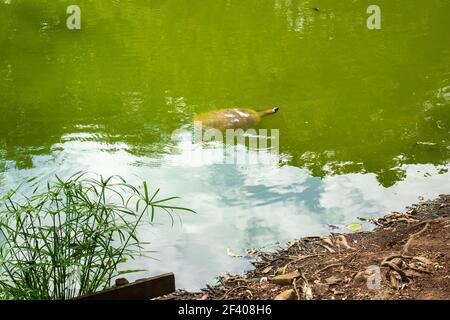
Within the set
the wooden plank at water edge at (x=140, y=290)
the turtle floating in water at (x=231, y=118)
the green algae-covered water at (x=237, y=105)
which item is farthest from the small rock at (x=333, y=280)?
the turtle floating in water at (x=231, y=118)

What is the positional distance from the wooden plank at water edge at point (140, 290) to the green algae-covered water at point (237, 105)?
780mm

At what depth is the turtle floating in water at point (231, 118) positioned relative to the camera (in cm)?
470

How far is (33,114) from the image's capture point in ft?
16.5

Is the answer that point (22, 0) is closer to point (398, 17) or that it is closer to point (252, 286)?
point (398, 17)

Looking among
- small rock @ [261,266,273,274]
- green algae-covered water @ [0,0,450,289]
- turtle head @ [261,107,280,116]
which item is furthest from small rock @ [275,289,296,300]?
turtle head @ [261,107,280,116]

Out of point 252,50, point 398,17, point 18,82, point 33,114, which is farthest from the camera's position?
point 398,17

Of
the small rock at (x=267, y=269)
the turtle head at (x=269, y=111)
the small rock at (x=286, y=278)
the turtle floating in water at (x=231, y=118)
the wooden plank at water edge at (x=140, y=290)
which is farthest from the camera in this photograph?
the turtle head at (x=269, y=111)

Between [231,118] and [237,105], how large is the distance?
0.46 m

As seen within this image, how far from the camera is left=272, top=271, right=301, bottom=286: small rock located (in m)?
2.75

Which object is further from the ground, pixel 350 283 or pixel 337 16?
pixel 337 16

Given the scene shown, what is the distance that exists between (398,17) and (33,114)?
532cm

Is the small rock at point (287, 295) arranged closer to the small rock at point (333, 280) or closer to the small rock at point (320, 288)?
the small rock at point (320, 288)
